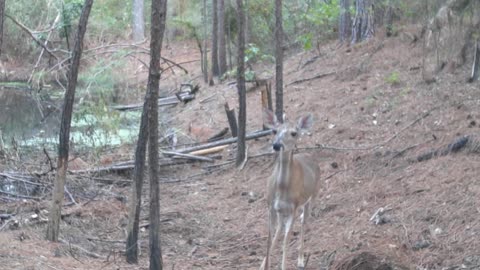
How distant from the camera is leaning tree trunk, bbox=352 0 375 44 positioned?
68.7 ft

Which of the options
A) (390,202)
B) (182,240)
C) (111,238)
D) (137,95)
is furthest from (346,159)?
(137,95)

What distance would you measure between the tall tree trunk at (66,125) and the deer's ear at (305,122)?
9.25 ft

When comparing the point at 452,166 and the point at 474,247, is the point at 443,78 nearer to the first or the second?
the point at 452,166

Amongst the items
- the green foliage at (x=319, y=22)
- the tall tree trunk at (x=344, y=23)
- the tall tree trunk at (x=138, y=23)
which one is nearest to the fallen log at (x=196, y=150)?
the green foliage at (x=319, y=22)

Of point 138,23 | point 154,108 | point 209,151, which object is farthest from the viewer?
point 138,23

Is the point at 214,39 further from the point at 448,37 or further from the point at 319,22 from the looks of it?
the point at 448,37

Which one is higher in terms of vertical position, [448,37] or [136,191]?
[448,37]

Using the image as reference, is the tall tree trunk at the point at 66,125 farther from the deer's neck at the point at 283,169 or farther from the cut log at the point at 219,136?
the cut log at the point at 219,136

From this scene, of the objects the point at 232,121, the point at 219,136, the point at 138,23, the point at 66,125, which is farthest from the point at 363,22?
the point at 138,23

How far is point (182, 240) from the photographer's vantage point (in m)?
11.6

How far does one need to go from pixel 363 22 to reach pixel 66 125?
13.1 meters

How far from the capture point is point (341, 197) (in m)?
12.1

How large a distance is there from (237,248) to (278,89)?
15.4 ft

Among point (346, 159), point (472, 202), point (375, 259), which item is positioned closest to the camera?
point (375, 259)
